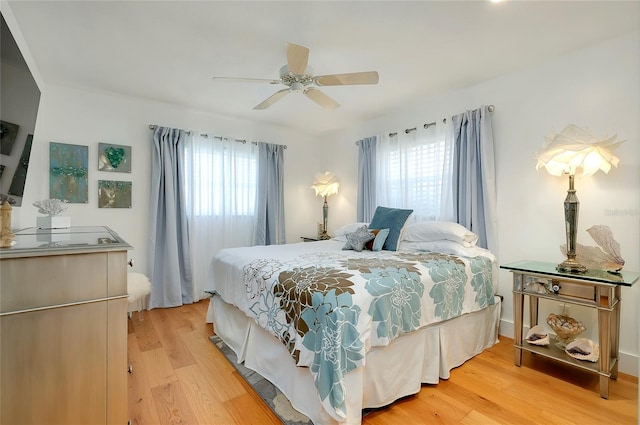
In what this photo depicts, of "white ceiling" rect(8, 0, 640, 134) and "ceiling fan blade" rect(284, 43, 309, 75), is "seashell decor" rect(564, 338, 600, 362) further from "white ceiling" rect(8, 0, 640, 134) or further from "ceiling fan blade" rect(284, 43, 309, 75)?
"ceiling fan blade" rect(284, 43, 309, 75)

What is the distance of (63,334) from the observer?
3.81ft

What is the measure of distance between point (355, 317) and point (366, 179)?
2819 mm

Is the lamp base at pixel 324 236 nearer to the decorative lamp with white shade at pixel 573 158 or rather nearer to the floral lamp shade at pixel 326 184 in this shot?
the floral lamp shade at pixel 326 184

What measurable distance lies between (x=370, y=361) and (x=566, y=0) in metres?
2.50

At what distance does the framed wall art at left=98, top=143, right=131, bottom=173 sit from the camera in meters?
3.27

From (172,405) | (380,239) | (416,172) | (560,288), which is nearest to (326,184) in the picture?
(416,172)

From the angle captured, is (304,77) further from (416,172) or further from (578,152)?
(578,152)

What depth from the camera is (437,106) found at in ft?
11.0

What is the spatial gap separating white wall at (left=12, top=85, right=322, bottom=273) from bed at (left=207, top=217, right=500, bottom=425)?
1498 millimetres

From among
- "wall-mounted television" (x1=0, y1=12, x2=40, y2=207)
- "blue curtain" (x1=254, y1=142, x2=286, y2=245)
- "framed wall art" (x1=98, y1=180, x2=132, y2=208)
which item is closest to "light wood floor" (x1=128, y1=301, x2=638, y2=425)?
"wall-mounted television" (x1=0, y1=12, x2=40, y2=207)

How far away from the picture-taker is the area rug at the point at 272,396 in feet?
5.37

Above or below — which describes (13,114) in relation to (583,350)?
above

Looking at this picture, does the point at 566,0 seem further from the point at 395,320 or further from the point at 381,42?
the point at 395,320

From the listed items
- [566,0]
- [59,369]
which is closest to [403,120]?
[566,0]
